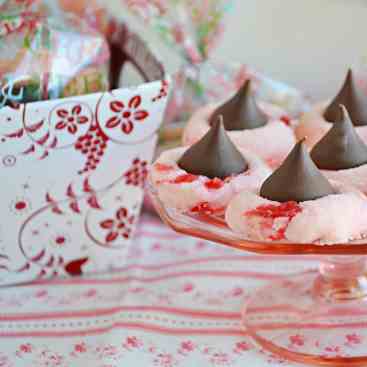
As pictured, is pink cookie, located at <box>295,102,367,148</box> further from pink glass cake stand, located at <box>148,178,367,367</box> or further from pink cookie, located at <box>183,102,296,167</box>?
pink glass cake stand, located at <box>148,178,367,367</box>


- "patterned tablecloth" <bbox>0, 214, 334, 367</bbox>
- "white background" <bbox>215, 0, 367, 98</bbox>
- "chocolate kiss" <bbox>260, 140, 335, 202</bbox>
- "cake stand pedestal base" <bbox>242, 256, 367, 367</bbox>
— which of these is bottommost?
"patterned tablecloth" <bbox>0, 214, 334, 367</bbox>

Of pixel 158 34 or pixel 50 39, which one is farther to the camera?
pixel 158 34

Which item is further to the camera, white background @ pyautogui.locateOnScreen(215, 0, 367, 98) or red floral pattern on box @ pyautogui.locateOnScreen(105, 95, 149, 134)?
white background @ pyautogui.locateOnScreen(215, 0, 367, 98)

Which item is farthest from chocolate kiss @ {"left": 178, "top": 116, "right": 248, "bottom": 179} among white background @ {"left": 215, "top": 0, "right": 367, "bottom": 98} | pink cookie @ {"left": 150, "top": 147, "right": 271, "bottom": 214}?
white background @ {"left": 215, "top": 0, "right": 367, "bottom": 98}

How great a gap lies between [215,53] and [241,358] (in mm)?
572

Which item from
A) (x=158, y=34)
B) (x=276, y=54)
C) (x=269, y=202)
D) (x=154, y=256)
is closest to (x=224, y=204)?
(x=269, y=202)

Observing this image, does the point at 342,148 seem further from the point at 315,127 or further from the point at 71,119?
the point at 71,119

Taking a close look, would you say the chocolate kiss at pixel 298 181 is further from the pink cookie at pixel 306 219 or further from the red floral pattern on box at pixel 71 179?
the red floral pattern on box at pixel 71 179

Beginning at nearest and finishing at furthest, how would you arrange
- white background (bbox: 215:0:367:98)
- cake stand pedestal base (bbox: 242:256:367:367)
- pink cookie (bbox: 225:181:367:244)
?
1. pink cookie (bbox: 225:181:367:244)
2. cake stand pedestal base (bbox: 242:256:367:367)
3. white background (bbox: 215:0:367:98)

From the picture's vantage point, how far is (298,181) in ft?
2.38

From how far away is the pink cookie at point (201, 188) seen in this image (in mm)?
766

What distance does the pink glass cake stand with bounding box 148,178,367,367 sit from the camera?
2.57 feet

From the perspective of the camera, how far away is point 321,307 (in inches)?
35.0

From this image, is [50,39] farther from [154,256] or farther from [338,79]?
[338,79]
